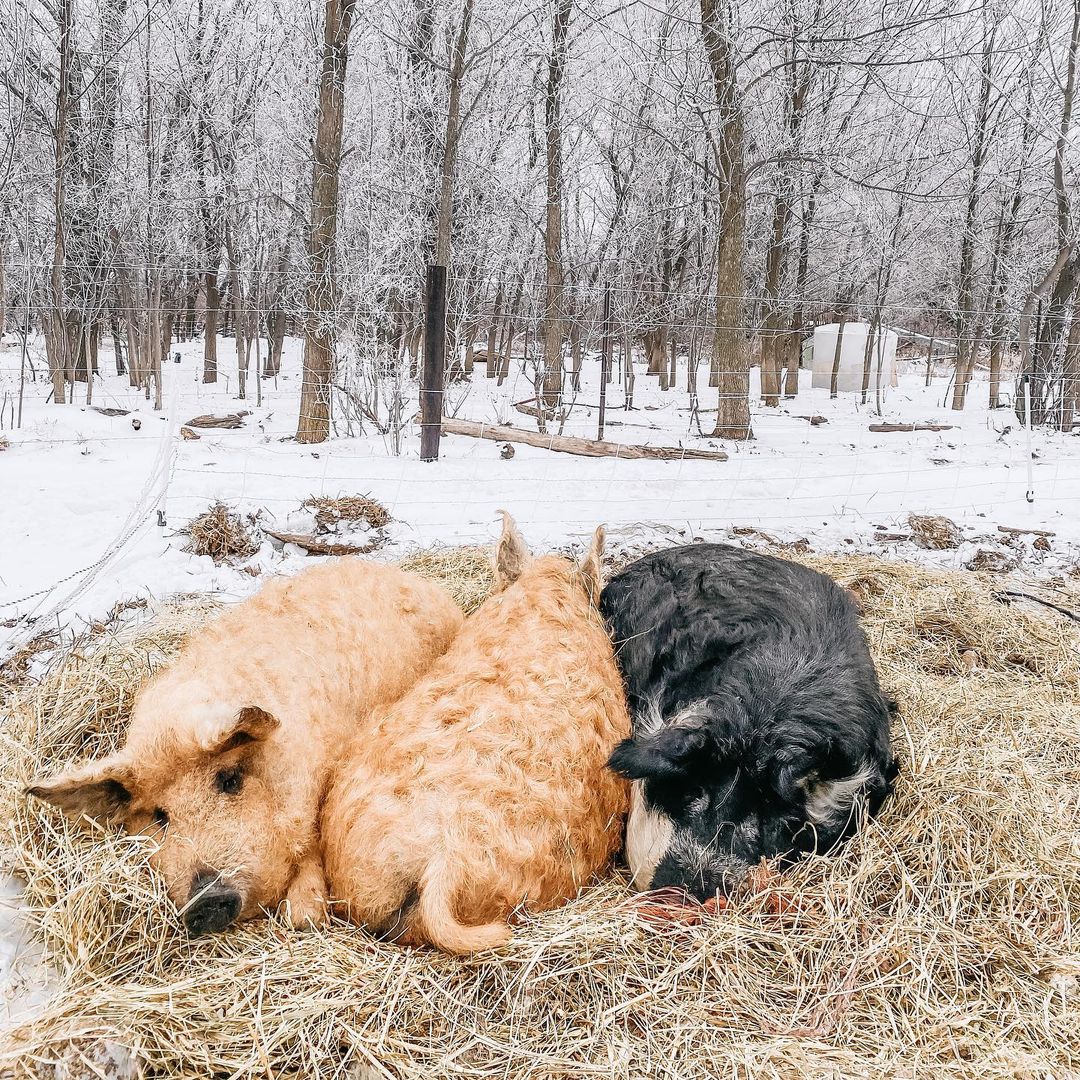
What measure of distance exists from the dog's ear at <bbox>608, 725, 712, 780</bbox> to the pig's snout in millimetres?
1093

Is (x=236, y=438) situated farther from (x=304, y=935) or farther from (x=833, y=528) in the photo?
(x=304, y=935)

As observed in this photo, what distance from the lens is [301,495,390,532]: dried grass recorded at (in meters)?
6.37

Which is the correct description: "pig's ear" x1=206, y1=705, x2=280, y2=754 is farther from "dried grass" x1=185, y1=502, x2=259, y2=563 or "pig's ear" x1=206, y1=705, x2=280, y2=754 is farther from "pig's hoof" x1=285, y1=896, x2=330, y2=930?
"dried grass" x1=185, y1=502, x2=259, y2=563

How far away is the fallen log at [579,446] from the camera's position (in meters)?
10.3

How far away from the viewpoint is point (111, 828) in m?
2.18

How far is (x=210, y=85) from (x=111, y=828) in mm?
21698

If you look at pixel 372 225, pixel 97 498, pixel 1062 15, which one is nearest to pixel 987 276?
pixel 1062 15

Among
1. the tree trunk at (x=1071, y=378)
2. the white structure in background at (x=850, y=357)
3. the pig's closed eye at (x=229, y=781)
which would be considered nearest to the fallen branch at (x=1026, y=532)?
the pig's closed eye at (x=229, y=781)

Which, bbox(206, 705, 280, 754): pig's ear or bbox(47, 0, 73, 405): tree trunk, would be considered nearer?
bbox(206, 705, 280, 754): pig's ear

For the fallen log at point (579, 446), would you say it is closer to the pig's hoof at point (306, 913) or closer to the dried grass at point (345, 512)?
the dried grass at point (345, 512)

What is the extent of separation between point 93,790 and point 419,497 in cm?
571

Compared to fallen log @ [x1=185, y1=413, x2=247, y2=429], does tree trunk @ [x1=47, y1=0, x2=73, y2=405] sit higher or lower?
higher

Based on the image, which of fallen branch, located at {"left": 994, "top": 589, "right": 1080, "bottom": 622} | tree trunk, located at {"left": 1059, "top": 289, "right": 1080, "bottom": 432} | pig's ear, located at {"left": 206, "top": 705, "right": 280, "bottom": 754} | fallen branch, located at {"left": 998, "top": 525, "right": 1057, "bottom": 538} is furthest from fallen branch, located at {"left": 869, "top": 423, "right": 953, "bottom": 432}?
pig's ear, located at {"left": 206, "top": 705, "right": 280, "bottom": 754}

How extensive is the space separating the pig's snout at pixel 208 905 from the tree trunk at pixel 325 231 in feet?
31.5
